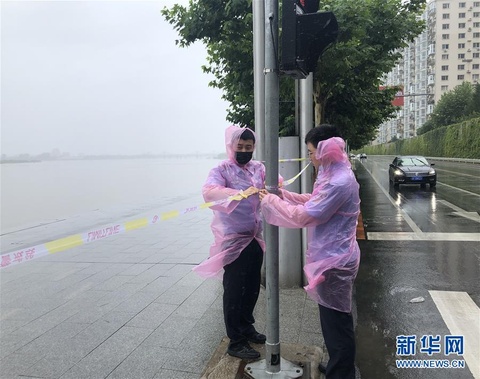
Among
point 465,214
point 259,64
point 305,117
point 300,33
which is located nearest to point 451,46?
point 465,214

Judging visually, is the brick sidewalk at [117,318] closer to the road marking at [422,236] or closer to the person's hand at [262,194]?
the person's hand at [262,194]

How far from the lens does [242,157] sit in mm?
3066

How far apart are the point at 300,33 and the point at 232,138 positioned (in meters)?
0.92

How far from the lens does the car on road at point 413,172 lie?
1617 cm

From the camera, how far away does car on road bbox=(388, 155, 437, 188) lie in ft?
53.1

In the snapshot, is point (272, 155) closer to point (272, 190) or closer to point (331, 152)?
point (272, 190)

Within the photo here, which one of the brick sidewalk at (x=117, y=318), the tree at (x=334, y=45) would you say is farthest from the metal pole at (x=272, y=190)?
the tree at (x=334, y=45)

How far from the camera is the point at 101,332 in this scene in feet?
12.1

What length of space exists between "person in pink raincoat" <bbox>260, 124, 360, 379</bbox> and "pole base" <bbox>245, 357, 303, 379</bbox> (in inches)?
10.3

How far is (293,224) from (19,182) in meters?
18.3

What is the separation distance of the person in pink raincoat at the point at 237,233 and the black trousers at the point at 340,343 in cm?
68

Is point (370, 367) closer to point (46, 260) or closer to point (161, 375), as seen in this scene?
point (161, 375)

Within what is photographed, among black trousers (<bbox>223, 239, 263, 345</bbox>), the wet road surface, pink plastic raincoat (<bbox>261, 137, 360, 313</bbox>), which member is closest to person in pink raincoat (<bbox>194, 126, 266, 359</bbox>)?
black trousers (<bbox>223, 239, 263, 345</bbox>)

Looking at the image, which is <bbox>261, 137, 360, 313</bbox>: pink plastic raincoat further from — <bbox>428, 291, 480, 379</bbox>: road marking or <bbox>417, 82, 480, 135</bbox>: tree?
<bbox>417, 82, 480, 135</bbox>: tree
